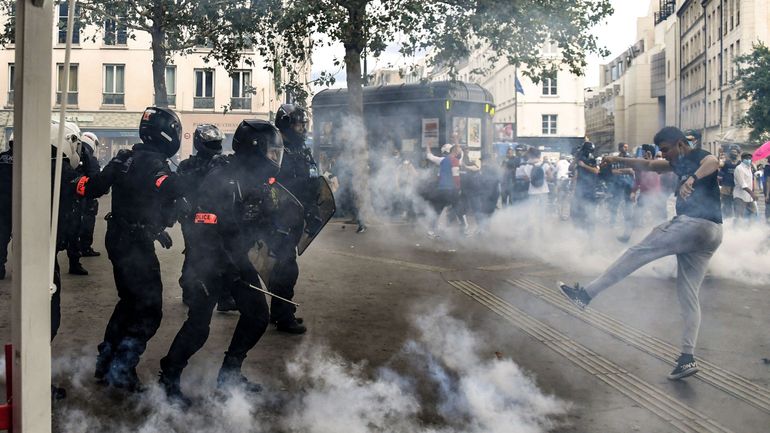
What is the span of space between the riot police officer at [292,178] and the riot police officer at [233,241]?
1.37 metres

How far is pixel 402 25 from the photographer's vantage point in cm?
1116

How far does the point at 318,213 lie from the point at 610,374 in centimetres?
224

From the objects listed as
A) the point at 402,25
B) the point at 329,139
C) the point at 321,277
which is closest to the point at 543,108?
the point at 329,139

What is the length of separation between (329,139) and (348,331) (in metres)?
10.4

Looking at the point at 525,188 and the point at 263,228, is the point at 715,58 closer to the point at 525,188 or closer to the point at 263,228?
the point at 525,188

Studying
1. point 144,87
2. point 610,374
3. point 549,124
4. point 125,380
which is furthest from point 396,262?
point 549,124

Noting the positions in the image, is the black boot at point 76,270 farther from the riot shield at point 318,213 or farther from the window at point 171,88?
the window at point 171,88

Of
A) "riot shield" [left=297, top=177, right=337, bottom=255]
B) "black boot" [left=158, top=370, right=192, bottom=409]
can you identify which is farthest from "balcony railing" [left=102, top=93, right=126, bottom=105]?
"black boot" [left=158, top=370, right=192, bottom=409]

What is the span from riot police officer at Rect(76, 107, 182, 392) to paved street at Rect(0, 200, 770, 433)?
25 cm

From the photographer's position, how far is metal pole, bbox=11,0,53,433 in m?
1.85

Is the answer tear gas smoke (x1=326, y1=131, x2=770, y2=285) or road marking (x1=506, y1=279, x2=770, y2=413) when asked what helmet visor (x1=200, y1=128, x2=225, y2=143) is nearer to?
road marking (x1=506, y1=279, x2=770, y2=413)

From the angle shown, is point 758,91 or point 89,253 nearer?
point 89,253

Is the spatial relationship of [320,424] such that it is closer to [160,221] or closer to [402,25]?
[160,221]

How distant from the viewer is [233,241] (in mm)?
3791
